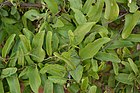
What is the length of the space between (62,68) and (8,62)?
5.5 inches

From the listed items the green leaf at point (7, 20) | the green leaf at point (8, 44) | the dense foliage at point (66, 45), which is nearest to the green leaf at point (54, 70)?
the dense foliage at point (66, 45)

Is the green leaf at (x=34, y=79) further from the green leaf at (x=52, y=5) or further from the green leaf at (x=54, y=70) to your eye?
the green leaf at (x=52, y=5)

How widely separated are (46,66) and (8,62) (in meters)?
0.11

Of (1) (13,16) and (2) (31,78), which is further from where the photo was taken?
(1) (13,16)

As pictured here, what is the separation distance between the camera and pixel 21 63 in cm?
82

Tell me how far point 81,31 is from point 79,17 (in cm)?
5

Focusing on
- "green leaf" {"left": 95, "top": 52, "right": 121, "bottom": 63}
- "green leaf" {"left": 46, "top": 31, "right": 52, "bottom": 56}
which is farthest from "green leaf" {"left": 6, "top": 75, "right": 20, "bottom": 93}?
"green leaf" {"left": 95, "top": 52, "right": 121, "bottom": 63}

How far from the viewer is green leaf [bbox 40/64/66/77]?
0.81 m

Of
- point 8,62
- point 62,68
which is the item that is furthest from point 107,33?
point 8,62

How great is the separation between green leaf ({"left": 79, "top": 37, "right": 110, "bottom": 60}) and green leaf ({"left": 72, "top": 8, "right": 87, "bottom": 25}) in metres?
0.06

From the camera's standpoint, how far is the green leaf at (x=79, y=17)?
0.84m

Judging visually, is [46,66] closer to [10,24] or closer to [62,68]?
[62,68]

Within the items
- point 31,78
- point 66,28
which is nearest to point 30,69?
point 31,78

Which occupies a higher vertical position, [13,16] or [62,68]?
[13,16]
